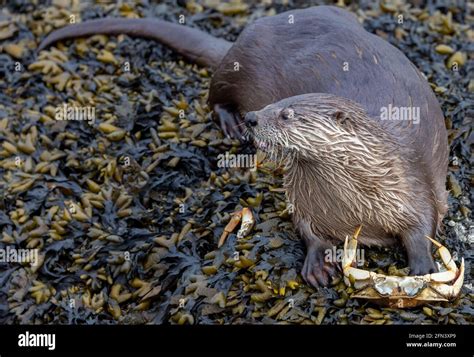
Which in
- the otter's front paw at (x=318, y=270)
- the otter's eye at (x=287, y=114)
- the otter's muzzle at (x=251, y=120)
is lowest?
the otter's front paw at (x=318, y=270)

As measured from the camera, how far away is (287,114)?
3.49 meters

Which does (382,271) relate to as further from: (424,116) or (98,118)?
(98,118)

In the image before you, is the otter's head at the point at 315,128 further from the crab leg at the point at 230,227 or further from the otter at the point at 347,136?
the crab leg at the point at 230,227

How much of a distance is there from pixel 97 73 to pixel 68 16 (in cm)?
54

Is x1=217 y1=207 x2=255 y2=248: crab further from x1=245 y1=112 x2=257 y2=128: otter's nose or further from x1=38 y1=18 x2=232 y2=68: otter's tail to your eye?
x1=38 y1=18 x2=232 y2=68: otter's tail

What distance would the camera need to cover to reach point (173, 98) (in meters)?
4.82

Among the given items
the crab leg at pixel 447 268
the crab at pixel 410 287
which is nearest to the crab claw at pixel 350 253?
the crab at pixel 410 287

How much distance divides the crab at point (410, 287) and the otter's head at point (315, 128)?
0.35m

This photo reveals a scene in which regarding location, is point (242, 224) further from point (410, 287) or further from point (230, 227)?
point (410, 287)

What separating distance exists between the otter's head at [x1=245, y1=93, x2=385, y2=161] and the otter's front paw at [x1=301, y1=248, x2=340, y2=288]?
1.35ft

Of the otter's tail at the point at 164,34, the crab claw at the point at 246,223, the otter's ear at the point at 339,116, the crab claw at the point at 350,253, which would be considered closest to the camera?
the otter's ear at the point at 339,116

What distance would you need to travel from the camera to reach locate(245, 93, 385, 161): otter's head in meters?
3.46

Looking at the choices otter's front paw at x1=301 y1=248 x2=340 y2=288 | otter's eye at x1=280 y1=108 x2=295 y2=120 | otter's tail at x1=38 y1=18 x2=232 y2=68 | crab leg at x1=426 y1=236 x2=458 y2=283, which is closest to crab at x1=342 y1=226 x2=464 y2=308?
crab leg at x1=426 y1=236 x2=458 y2=283

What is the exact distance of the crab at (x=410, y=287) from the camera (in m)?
3.50
